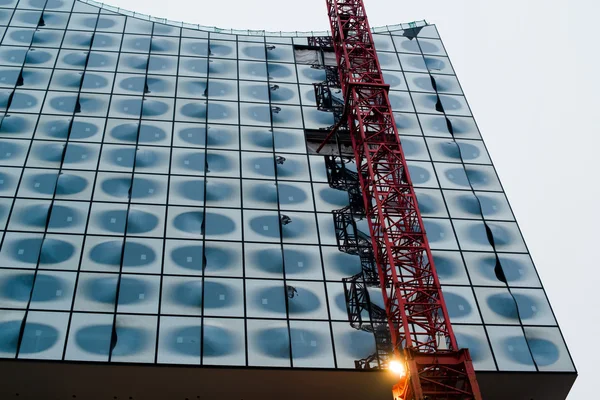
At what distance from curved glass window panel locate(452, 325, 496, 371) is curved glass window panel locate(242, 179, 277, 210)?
11.5 m

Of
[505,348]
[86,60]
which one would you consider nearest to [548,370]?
[505,348]

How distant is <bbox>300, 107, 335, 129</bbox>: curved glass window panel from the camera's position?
44.3m

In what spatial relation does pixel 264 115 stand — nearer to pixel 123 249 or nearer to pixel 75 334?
pixel 123 249

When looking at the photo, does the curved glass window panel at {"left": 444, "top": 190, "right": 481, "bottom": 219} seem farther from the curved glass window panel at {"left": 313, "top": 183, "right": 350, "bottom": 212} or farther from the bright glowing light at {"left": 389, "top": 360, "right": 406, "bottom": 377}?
the bright glowing light at {"left": 389, "top": 360, "right": 406, "bottom": 377}

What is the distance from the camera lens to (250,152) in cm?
4203

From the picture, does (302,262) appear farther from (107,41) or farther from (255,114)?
(107,41)

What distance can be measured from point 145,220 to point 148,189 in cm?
232

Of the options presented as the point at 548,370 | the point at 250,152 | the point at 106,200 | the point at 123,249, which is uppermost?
the point at 250,152

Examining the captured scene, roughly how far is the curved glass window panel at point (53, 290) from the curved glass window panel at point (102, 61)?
16428mm

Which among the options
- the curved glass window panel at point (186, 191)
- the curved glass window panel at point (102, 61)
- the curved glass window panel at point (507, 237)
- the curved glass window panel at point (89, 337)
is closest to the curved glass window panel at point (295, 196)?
the curved glass window panel at point (186, 191)

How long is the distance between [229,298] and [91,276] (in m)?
6.48

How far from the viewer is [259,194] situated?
39.7 metres

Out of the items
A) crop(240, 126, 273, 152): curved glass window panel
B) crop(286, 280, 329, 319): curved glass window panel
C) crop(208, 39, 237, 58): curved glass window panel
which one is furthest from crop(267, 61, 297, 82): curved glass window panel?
crop(286, 280, 329, 319): curved glass window panel

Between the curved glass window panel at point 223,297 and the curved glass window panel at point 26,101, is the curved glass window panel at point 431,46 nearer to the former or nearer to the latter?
the curved glass window panel at point 223,297
